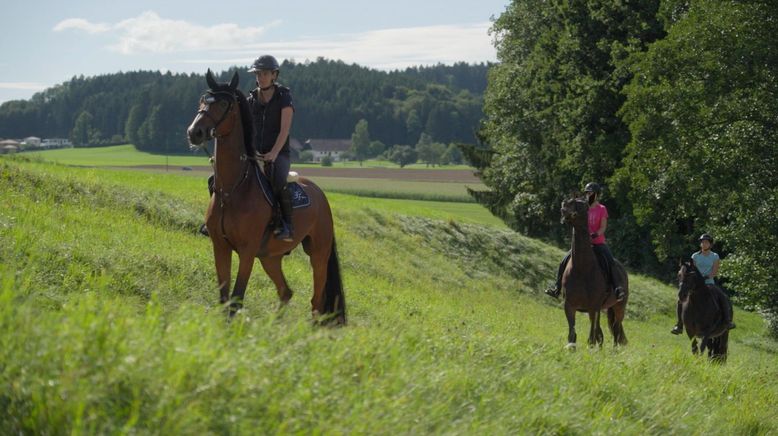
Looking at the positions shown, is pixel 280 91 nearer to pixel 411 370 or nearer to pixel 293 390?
pixel 411 370

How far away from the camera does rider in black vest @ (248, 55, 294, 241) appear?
1227cm

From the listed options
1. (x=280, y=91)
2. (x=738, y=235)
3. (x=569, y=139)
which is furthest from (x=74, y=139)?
(x=280, y=91)

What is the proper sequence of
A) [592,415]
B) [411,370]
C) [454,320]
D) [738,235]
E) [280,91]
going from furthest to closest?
[738,235], [454,320], [280,91], [592,415], [411,370]

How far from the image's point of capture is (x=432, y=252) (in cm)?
3797

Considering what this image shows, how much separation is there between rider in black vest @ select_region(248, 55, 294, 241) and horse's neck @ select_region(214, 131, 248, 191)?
1.31ft

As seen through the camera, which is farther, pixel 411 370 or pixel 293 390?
pixel 411 370

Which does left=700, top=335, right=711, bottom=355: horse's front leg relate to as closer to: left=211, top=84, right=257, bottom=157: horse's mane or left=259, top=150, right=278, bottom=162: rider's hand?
left=259, top=150, right=278, bottom=162: rider's hand

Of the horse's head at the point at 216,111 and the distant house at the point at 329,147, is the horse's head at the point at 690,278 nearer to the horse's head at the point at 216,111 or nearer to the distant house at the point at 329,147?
the horse's head at the point at 216,111

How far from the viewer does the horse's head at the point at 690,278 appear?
2031 centimetres

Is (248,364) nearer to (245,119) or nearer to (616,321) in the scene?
(245,119)

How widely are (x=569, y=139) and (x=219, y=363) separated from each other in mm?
43056

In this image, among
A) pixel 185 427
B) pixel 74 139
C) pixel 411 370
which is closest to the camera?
pixel 185 427

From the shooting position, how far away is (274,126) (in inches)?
496

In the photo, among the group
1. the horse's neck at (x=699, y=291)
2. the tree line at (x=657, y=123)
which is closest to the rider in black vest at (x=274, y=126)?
the horse's neck at (x=699, y=291)
